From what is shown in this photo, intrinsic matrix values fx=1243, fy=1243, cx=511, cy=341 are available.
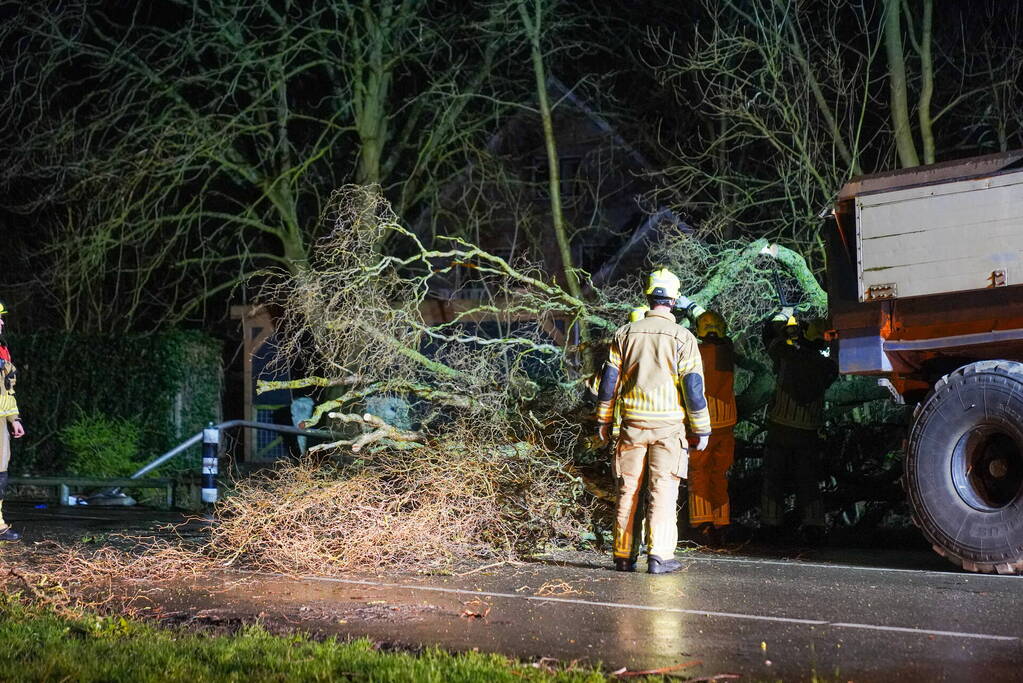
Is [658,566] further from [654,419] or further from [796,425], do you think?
[796,425]

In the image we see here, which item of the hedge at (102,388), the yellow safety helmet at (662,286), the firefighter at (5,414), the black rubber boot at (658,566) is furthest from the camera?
the hedge at (102,388)

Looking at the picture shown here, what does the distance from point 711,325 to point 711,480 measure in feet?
3.97

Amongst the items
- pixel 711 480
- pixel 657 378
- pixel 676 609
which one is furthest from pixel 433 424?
pixel 676 609

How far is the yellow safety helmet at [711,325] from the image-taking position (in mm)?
9742

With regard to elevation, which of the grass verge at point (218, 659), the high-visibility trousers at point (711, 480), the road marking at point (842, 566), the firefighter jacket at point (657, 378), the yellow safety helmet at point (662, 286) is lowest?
the grass verge at point (218, 659)

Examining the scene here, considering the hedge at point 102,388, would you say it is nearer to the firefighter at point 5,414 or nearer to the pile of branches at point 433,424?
the pile of branches at point 433,424

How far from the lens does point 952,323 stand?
7.64 metres

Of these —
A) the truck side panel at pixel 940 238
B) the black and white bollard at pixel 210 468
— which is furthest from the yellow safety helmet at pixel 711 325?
the black and white bollard at pixel 210 468

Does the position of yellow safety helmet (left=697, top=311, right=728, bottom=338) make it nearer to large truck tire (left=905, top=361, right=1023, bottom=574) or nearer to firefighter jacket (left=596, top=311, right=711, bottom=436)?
firefighter jacket (left=596, top=311, right=711, bottom=436)

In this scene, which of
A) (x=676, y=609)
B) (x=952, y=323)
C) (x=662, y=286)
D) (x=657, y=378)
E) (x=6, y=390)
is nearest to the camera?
(x=676, y=609)

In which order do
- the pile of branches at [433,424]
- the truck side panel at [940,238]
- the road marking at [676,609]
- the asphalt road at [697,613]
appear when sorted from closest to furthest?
the asphalt road at [697,613], the road marking at [676,609], the truck side panel at [940,238], the pile of branches at [433,424]

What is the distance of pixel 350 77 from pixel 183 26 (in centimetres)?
250

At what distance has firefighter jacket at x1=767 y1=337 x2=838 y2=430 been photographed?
980 cm

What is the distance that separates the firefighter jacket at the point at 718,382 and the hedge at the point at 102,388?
11.1 meters
